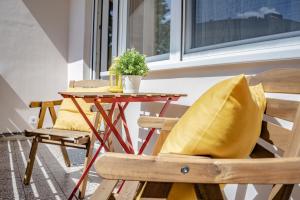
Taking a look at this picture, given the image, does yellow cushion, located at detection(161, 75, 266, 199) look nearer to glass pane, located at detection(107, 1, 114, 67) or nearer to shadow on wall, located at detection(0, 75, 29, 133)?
glass pane, located at detection(107, 1, 114, 67)

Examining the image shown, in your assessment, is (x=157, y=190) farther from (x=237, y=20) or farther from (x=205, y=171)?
(x=237, y=20)

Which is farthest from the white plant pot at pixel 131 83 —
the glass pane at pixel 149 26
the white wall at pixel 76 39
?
the white wall at pixel 76 39

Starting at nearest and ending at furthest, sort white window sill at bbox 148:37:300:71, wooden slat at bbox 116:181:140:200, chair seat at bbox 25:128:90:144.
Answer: wooden slat at bbox 116:181:140:200
white window sill at bbox 148:37:300:71
chair seat at bbox 25:128:90:144

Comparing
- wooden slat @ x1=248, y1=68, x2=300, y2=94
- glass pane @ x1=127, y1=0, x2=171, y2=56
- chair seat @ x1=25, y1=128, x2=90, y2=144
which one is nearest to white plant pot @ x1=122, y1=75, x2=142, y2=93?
chair seat @ x1=25, y1=128, x2=90, y2=144

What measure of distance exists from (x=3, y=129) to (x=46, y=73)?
96cm

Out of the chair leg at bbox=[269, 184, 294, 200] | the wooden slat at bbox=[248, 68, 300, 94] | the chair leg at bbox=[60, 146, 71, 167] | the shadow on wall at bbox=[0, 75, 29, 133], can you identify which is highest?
the wooden slat at bbox=[248, 68, 300, 94]

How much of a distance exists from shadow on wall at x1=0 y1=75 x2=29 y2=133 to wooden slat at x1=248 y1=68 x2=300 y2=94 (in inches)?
144

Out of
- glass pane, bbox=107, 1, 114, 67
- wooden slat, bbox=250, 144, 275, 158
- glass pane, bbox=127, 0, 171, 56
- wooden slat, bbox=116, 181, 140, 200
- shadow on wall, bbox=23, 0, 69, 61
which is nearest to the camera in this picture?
wooden slat, bbox=116, 181, 140, 200

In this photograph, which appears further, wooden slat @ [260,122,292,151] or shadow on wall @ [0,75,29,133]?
shadow on wall @ [0,75,29,133]

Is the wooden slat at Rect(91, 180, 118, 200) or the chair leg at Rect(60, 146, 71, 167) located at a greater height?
the wooden slat at Rect(91, 180, 118, 200)

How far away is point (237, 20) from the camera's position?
1647 mm

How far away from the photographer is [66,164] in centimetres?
279

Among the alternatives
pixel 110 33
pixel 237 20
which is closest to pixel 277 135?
pixel 237 20

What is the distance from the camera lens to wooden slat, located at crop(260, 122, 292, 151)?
2.97 feet
